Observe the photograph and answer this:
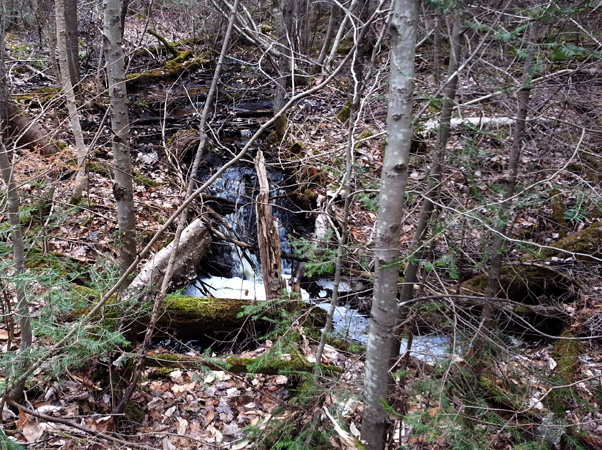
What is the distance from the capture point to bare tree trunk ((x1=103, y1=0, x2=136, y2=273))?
3471mm

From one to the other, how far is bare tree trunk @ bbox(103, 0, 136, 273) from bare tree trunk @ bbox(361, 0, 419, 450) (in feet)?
8.08

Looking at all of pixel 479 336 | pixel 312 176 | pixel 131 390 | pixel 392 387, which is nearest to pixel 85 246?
pixel 131 390

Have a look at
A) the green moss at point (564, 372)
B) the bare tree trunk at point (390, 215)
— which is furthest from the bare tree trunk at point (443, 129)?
the green moss at point (564, 372)

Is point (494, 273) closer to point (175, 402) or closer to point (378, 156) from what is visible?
point (175, 402)

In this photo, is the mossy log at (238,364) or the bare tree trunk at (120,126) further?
the mossy log at (238,364)

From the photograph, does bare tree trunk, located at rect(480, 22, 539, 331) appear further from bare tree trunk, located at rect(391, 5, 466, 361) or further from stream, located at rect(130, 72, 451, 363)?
stream, located at rect(130, 72, 451, 363)

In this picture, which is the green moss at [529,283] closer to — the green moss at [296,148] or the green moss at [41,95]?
the green moss at [296,148]

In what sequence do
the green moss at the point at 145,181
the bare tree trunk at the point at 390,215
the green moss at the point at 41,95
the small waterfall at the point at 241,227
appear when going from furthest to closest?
1. the green moss at the point at 41,95
2. the green moss at the point at 145,181
3. the small waterfall at the point at 241,227
4. the bare tree trunk at the point at 390,215

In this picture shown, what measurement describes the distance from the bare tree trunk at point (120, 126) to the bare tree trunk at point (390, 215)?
2462 mm

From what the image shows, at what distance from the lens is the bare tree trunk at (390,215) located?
2.07 metres

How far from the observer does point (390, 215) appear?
2.30 meters

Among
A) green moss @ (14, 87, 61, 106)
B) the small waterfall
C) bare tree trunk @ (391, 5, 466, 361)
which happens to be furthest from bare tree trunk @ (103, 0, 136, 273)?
green moss @ (14, 87, 61, 106)

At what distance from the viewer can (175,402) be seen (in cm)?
392

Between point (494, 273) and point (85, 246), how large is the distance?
17.4ft
